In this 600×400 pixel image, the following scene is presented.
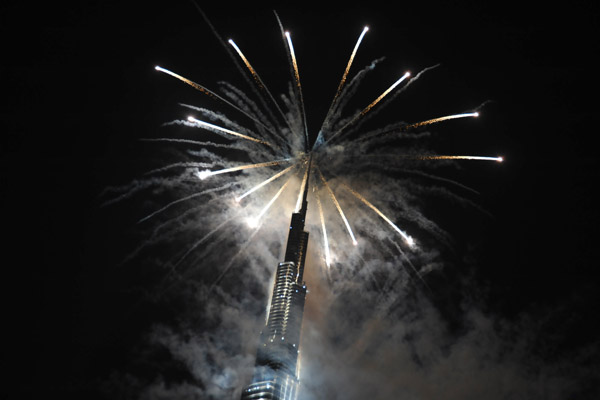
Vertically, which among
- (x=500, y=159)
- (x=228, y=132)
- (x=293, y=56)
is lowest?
(x=500, y=159)

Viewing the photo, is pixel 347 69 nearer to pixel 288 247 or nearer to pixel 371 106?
pixel 371 106

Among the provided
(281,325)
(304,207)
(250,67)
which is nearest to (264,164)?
(250,67)

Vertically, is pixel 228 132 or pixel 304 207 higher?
pixel 304 207

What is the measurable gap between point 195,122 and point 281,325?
3482 inches

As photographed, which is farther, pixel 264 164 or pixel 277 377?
pixel 277 377

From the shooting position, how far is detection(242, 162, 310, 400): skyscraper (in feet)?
488

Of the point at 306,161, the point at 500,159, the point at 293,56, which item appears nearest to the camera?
the point at 500,159

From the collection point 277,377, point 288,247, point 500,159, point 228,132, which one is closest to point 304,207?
point 288,247

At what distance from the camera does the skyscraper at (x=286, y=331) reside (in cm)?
14875

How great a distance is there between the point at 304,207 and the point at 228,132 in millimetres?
60424

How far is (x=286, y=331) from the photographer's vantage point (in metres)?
151

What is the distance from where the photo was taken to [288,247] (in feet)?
493

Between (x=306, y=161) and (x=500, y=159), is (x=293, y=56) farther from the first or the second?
(x=500, y=159)

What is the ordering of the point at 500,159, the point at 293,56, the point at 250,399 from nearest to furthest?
the point at 500,159
the point at 293,56
the point at 250,399
